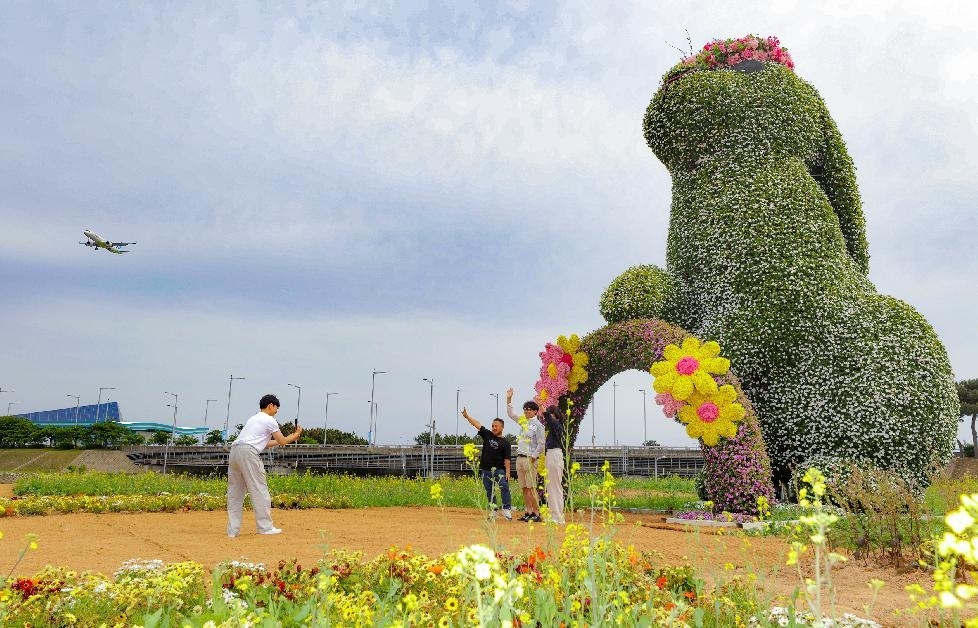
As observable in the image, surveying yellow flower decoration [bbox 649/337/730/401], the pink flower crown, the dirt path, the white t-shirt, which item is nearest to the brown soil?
the dirt path

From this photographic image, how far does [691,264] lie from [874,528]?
684 cm

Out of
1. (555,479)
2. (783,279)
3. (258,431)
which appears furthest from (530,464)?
(783,279)

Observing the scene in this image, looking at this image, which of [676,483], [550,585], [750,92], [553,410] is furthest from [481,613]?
[676,483]

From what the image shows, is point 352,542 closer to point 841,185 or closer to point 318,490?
point 318,490

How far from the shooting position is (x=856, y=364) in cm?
1134

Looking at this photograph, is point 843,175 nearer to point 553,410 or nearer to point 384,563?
point 553,410

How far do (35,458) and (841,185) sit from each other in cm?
5007

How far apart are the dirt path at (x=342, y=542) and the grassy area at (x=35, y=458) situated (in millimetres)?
40409

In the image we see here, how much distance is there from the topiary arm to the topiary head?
0.99 ft

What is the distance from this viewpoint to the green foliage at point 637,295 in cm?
1253

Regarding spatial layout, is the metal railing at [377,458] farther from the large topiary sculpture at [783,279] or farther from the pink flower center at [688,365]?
the pink flower center at [688,365]

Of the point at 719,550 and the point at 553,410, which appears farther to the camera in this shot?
the point at 553,410

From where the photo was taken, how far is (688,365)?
1050 centimetres

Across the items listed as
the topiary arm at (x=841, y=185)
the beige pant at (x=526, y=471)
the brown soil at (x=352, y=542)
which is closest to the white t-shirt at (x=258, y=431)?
the brown soil at (x=352, y=542)
